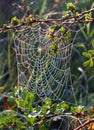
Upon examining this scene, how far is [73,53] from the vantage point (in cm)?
323

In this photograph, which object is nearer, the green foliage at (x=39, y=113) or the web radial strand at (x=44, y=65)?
the green foliage at (x=39, y=113)

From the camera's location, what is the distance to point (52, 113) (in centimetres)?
128

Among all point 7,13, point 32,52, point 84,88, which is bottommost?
point 84,88

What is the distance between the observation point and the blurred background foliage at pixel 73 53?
287cm

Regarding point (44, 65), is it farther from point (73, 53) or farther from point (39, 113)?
point (73, 53)

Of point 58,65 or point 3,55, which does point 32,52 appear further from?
point 3,55

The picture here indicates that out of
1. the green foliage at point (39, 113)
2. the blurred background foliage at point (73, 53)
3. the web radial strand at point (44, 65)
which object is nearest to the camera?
the green foliage at point (39, 113)

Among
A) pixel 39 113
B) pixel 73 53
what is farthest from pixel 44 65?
pixel 73 53

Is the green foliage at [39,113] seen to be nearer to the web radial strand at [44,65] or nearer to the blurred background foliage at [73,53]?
the web radial strand at [44,65]

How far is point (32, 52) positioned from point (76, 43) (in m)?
0.69

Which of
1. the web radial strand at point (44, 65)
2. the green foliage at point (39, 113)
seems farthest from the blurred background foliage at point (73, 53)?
the green foliage at point (39, 113)

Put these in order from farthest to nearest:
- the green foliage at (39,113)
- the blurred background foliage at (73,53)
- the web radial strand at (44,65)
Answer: the blurred background foliage at (73,53)
the web radial strand at (44,65)
the green foliage at (39,113)

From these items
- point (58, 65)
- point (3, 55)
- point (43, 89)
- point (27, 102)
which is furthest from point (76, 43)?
point (27, 102)

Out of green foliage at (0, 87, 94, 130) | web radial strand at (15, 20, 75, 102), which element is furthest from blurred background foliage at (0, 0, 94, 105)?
green foliage at (0, 87, 94, 130)
